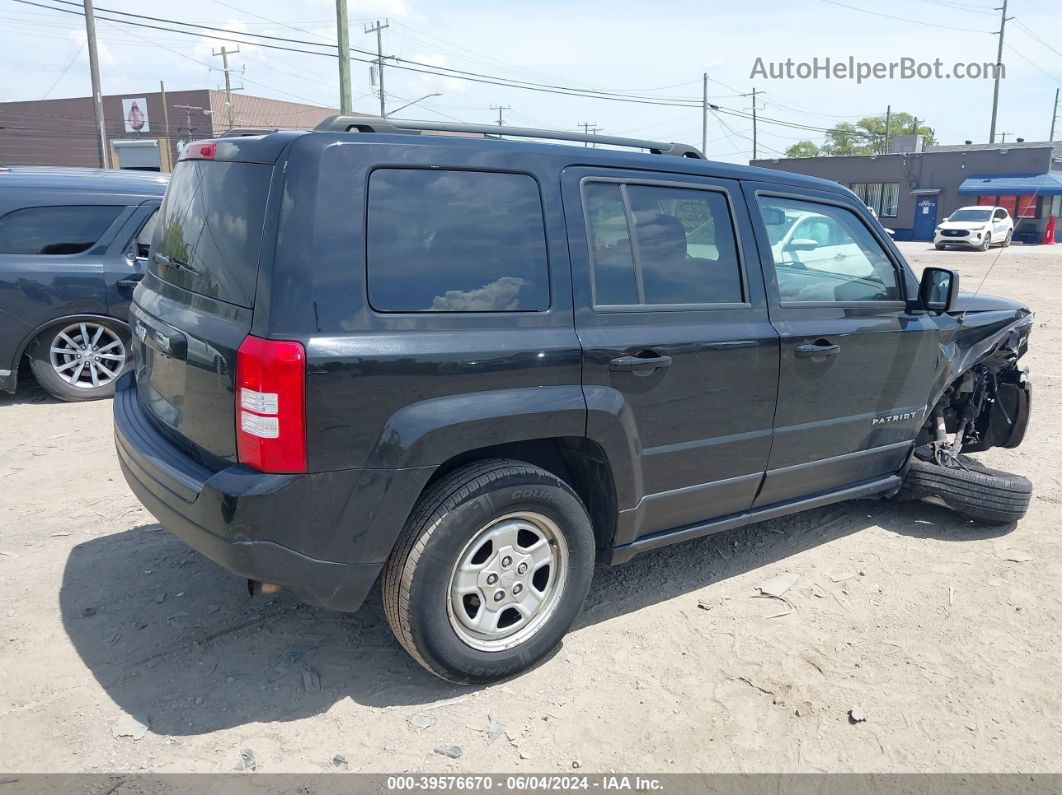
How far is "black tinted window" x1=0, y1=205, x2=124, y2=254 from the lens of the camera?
276 inches

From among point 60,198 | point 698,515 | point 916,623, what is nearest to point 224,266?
point 698,515

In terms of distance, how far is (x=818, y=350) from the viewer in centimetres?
396

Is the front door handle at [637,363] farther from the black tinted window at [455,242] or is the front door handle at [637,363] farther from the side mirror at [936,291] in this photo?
the side mirror at [936,291]

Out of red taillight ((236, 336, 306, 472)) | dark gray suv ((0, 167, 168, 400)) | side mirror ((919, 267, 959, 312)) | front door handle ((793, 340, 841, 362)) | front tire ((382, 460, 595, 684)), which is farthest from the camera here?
dark gray suv ((0, 167, 168, 400))

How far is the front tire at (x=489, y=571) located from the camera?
9.85ft

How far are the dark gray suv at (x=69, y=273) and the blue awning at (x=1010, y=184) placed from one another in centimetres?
4050

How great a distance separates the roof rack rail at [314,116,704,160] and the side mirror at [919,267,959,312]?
1453 millimetres

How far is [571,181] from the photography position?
10.9 ft

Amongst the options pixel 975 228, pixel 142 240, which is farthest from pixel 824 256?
pixel 975 228

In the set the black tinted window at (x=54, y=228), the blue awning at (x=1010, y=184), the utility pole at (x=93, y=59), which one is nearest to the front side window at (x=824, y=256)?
the black tinted window at (x=54, y=228)

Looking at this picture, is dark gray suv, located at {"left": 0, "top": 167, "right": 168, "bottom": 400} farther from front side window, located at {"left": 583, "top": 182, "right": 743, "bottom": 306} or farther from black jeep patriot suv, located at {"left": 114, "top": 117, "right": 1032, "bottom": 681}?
front side window, located at {"left": 583, "top": 182, "right": 743, "bottom": 306}

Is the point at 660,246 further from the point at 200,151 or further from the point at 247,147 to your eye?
the point at 200,151

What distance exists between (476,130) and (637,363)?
43.8 inches

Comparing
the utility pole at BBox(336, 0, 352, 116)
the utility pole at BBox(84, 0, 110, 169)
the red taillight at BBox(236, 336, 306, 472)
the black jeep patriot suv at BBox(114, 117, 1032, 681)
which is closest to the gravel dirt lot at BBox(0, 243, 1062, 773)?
the black jeep patriot suv at BBox(114, 117, 1032, 681)
